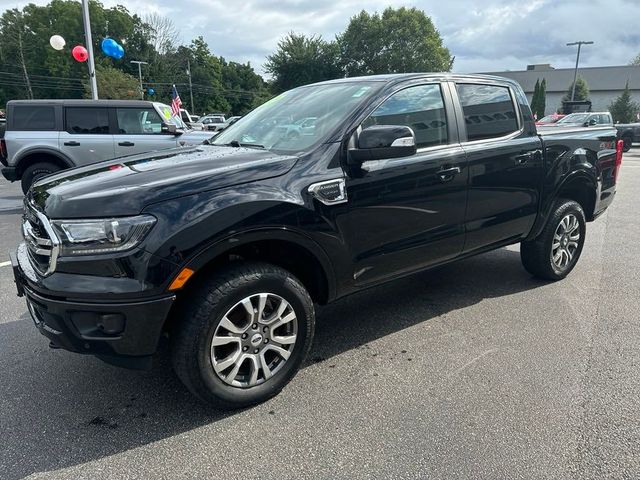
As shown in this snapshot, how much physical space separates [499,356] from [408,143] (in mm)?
1570

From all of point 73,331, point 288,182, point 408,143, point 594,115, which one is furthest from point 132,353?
point 594,115

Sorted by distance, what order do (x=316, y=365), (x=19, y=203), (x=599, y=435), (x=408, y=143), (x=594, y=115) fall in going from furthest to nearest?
(x=594, y=115)
(x=19, y=203)
(x=316, y=365)
(x=408, y=143)
(x=599, y=435)

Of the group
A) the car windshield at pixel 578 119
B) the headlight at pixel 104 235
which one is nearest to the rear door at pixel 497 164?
the headlight at pixel 104 235

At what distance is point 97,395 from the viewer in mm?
2787

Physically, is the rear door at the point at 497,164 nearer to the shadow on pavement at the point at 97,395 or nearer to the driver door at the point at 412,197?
the driver door at the point at 412,197

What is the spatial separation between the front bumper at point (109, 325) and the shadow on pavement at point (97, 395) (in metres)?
0.43

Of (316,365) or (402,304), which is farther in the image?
(402,304)

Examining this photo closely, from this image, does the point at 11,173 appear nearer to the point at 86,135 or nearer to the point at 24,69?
the point at 86,135

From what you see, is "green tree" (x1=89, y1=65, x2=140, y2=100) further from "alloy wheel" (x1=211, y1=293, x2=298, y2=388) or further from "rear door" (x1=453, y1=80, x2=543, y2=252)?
"alloy wheel" (x1=211, y1=293, x2=298, y2=388)

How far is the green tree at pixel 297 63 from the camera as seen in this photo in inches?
2071

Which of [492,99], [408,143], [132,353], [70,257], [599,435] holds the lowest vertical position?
[599,435]

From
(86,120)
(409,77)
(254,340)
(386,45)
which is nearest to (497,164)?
(409,77)

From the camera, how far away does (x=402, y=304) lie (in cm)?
416

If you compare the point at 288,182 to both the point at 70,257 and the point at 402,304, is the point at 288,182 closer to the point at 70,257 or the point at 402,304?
the point at 70,257
